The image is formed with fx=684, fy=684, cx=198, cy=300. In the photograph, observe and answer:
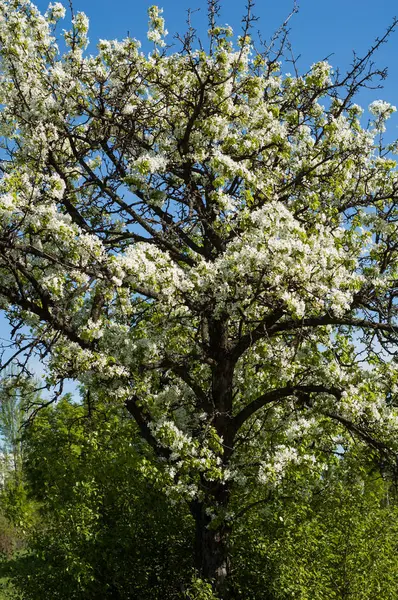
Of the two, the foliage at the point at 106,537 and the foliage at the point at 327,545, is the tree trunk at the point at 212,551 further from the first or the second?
the foliage at the point at 106,537

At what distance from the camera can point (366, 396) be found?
1027 cm

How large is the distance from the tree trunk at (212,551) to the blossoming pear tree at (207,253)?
0.05 metres

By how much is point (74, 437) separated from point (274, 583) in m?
5.86

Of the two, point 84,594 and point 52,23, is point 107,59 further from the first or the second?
point 84,594

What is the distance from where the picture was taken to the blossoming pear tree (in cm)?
999

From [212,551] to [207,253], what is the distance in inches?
206

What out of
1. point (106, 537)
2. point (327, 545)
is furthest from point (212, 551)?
point (327, 545)

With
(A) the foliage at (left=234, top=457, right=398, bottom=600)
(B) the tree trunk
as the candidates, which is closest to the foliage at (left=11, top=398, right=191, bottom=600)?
(B) the tree trunk

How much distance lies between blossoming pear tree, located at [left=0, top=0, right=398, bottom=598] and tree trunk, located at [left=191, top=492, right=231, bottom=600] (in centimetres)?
5

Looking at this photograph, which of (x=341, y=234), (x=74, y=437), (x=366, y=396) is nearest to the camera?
(x=366, y=396)

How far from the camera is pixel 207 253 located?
1267cm

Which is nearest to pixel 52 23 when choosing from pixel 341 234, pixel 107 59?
pixel 107 59

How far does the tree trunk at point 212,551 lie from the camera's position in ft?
37.7

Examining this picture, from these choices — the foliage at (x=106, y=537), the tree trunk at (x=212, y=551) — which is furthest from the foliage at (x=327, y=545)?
the foliage at (x=106, y=537)
